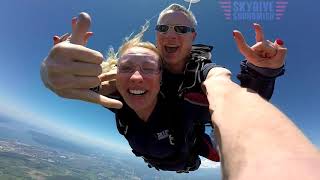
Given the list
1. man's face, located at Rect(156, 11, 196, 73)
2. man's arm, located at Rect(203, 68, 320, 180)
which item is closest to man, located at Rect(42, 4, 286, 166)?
man's face, located at Rect(156, 11, 196, 73)

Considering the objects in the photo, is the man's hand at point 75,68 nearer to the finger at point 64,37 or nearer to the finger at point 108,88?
the finger at point 64,37

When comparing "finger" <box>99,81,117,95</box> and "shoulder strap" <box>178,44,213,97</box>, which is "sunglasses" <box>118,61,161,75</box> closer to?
"finger" <box>99,81,117,95</box>

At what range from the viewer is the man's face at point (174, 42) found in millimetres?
3523

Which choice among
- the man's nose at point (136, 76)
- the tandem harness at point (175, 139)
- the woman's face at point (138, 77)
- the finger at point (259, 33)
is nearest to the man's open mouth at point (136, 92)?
the woman's face at point (138, 77)

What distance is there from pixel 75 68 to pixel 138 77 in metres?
1.42

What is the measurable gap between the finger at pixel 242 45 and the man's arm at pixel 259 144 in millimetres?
571

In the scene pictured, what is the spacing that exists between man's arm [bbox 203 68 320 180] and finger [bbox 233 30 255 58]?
57 centimetres

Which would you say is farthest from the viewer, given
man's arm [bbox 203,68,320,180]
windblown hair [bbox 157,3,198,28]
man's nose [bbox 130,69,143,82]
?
windblown hair [bbox 157,3,198,28]

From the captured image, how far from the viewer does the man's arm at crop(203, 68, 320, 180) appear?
746mm

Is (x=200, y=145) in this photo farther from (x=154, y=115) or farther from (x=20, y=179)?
(x=20, y=179)

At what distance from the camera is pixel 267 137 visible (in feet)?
3.10

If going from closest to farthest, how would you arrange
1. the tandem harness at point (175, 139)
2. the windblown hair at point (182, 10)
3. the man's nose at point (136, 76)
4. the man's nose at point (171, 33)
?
1. the man's nose at point (136, 76)
2. the tandem harness at point (175, 139)
3. the man's nose at point (171, 33)
4. the windblown hair at point (182, 10)

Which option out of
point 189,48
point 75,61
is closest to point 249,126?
point 75,61

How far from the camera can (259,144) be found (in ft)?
3.03
